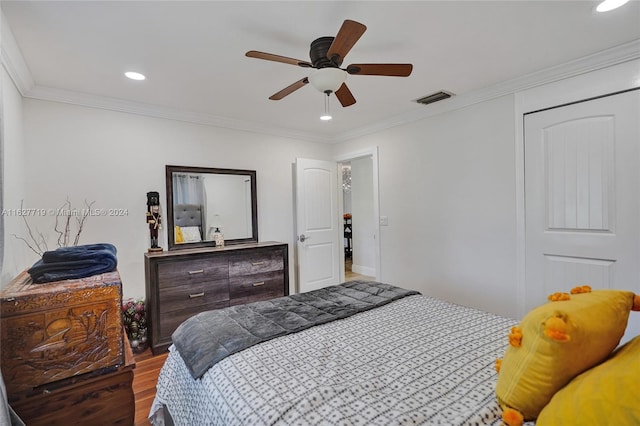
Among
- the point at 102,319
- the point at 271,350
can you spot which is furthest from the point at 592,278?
the point at 102,319

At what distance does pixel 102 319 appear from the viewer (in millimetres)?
1552

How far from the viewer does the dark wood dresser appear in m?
2.73

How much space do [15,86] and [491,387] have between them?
3.56 m

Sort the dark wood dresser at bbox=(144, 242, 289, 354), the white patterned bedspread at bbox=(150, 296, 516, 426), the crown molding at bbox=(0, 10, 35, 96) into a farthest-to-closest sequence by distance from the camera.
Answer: the dark wood dresser at bbox=(144, 242, 289, 354) < the crown molding at bbox=(0, 10, 35, 96) < the white patterned bedspread at bbox=(150, 296, 516, 426)

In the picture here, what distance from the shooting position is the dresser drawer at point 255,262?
319 cm

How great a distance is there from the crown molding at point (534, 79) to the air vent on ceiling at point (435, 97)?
0.33 ft

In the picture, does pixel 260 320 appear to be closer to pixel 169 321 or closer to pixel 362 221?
pixel 169 321

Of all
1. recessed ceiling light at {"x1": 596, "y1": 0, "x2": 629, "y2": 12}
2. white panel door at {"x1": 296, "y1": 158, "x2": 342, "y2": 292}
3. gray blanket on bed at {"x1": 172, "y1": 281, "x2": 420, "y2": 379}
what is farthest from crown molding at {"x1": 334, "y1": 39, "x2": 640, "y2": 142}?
gray blanket on bed at {"x1": 172, "y1": 281, "x2": 420, "y2": 379}

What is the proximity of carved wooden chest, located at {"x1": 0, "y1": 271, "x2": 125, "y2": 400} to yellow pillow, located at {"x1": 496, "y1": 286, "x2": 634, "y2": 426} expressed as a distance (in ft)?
5.95

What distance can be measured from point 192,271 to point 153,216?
685 mm

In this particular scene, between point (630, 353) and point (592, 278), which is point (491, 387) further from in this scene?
point (592, 278)

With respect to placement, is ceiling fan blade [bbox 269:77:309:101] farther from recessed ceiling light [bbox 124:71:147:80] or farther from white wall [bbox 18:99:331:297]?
white wall [bbox 18:99:331:297]

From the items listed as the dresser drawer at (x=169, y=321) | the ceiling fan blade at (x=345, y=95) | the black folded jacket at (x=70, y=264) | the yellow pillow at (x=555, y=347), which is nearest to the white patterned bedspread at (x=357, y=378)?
the yellow pillow at (x=555, y=347)

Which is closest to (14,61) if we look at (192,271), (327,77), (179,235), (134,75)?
(134,75)
